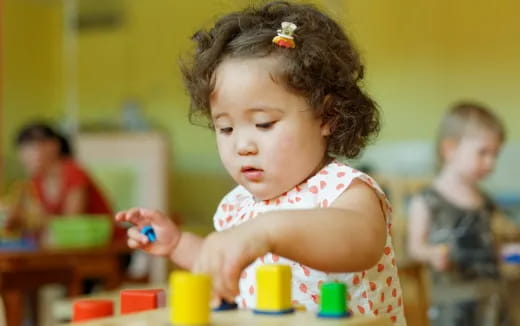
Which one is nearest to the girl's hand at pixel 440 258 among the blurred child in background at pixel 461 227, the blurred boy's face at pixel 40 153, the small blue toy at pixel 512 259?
the blurred child in background at pixel 461 227

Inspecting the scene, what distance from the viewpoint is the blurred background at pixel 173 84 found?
448 centimetres

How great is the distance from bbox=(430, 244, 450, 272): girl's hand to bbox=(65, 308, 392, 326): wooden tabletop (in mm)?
1927

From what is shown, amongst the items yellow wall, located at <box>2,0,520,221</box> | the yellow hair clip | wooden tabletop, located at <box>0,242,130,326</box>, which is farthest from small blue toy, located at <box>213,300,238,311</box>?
yellow wall, located at <box>2,0,520,221</box>

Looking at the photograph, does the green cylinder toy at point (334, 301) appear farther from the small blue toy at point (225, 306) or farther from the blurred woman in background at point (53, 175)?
the blurred woman in background at point (53, 175)

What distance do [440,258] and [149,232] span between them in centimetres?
176

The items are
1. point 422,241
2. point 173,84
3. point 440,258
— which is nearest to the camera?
point 440,258

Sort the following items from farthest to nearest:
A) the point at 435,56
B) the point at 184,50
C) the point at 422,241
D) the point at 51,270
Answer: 1. the point at 184,50
2. the point at 435,56
3. the point at 51,270
4. the point at 422,241

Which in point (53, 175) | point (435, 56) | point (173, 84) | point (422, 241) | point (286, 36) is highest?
point (173, 84)

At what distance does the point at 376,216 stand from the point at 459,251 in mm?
1958

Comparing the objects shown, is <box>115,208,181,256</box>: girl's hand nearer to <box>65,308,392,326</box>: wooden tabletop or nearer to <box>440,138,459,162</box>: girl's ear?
<box>65,308,392,326</box>: wooden tabletop

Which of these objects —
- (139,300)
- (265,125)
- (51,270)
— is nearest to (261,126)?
(265,125)

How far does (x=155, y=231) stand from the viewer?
1118 millimetres

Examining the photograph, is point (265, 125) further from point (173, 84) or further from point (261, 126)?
point (173, 84)

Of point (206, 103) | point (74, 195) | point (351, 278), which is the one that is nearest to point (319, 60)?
point (206, 103)
